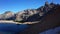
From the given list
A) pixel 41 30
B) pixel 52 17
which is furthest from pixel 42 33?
pixel 52 17

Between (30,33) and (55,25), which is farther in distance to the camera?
(30,33)

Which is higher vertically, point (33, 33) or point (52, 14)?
point (52, 14)

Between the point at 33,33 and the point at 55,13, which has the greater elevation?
the point at 55,13

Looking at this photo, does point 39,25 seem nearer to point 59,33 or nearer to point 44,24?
point 44,24

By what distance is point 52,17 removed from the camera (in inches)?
205

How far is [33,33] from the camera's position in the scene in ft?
18.9

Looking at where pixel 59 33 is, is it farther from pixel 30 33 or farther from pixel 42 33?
pixel 30 33

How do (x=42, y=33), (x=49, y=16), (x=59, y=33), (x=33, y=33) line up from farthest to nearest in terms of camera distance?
1. (x=33, y=33)
2. (x=49, y=16)
3. (x=42, y=33)
4. (x=59, y=33)

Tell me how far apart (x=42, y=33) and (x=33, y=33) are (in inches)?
30.4

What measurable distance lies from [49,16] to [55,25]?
0.59 m

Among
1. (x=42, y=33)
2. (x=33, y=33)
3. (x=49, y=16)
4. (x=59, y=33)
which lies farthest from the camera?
(x=33, y=33)

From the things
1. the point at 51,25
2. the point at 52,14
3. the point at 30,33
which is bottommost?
the point at 30,33

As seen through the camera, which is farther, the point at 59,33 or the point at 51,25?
the point at 51,25

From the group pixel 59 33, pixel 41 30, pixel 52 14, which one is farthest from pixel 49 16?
pixel 59 33
